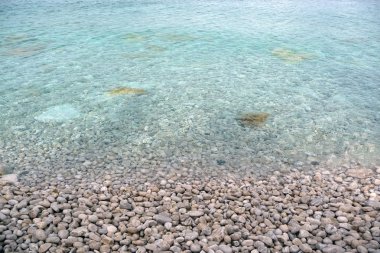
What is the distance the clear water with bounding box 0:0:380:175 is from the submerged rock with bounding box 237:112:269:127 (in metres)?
0.27

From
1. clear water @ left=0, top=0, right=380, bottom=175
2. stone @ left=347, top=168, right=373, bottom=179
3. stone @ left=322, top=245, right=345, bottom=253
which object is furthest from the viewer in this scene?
clear water @ left=0, top=0, right=380, bottom=175

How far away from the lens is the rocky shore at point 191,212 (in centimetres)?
704

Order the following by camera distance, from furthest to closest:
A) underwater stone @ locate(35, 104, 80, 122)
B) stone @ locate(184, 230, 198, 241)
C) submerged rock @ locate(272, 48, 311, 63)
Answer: submerged rock @ locate(272, 48, 311, 63)
underwater stone @ locate(35, 104, 80, 122)
stone @ locate(184, 230, 198, 241)

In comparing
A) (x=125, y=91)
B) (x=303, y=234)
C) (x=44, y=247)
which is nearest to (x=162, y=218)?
(x=44, y=247)

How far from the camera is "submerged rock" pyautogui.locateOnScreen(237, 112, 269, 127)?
12953 mm

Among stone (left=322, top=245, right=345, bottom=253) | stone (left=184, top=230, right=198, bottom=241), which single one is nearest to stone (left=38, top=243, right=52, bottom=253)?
stone (left=184, top=230, right=198, bottom=241)

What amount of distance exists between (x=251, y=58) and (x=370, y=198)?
14533 mm

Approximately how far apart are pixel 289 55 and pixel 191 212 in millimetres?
17308

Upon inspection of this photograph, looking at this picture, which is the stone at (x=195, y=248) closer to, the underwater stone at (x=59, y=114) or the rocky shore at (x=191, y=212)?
the rocky shore at (x=191, y=212)

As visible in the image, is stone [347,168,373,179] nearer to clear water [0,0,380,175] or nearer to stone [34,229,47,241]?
clear water [0,0,380,175]

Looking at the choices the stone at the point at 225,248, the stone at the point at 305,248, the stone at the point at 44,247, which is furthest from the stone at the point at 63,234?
the stone at the point at 305,248

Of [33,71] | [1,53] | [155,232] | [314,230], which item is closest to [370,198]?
[314,230]

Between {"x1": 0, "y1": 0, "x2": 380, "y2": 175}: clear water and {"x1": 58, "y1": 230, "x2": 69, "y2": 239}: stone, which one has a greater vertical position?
{"x1": 58, "y1": 230, "x2": 69, "y2": 239}: stone

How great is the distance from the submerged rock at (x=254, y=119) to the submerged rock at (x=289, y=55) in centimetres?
915
